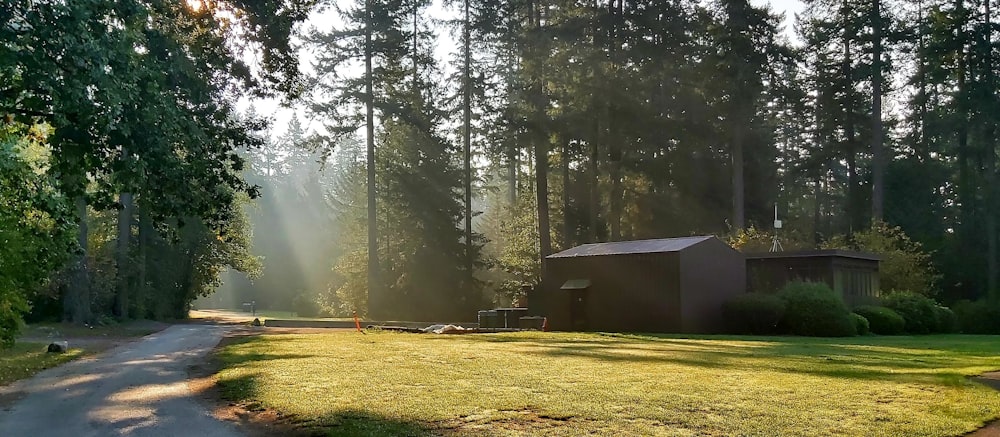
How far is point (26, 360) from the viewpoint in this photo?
56.6 ft

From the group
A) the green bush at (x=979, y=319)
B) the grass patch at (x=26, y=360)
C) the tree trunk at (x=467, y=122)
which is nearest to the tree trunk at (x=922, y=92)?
the green bush at (x=979, y=319)

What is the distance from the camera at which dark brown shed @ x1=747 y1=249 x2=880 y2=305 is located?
101ft

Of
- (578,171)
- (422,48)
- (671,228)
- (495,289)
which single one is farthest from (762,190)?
(422,48)

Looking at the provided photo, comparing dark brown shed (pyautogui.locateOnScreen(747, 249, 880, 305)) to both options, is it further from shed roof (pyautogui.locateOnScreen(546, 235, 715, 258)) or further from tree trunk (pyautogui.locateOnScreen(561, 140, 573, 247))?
tree trunk (pyautogui.locateOnScreen(561, 140, 573, 247))

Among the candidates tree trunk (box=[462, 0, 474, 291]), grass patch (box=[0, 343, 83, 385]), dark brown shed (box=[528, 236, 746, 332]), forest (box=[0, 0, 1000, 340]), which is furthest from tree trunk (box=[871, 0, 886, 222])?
grass patch (box=[0, 343, 83, 385])

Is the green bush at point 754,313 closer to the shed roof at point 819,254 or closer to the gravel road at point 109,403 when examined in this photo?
the shed roof at point 819,254

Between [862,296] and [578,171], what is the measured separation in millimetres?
18544

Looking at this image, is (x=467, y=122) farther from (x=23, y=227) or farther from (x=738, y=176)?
(x=23, y=227)

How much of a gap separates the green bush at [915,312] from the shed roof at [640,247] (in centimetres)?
747

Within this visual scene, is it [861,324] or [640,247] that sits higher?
[640,247]

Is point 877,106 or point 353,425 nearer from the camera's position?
point 353,425

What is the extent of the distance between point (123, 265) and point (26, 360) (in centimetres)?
2215

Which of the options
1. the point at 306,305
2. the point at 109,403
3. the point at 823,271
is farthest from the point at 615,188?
the point at 306,305

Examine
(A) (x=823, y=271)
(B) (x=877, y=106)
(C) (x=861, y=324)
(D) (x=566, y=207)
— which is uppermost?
(B) (x=877, y=106)
